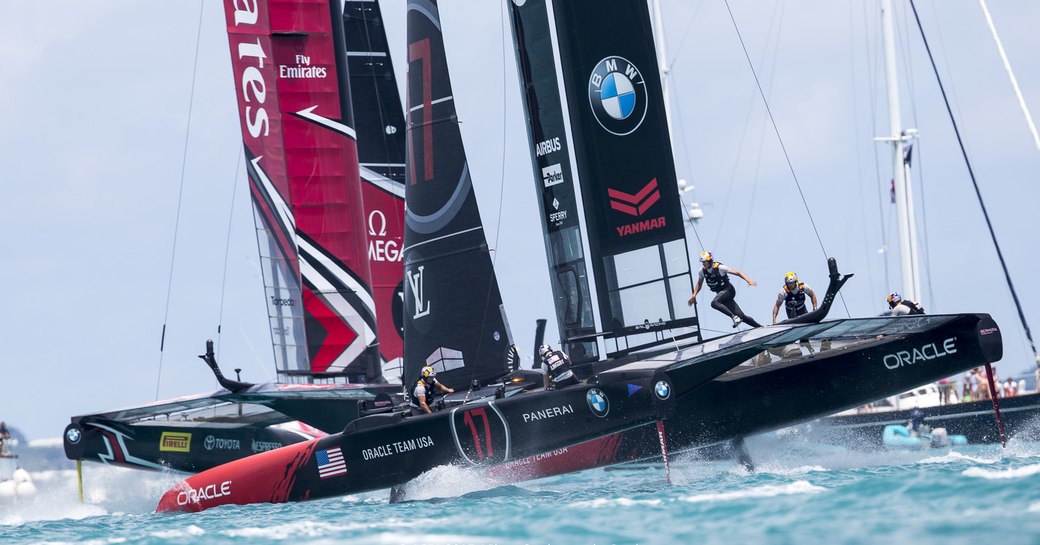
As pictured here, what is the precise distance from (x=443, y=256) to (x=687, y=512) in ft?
19.1

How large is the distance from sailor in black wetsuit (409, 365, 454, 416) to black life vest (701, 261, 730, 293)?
3042 millimetres

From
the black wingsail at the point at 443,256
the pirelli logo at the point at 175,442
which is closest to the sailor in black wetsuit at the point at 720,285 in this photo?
the black wingsail at the point at 443,256

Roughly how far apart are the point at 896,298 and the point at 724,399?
103 inches

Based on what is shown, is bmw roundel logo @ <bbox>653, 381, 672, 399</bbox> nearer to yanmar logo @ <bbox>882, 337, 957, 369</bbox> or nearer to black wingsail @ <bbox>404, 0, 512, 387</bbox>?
yanmar logo @ <bbox>882, 337, 957, 369</bbox>

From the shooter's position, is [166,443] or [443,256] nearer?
[443,256]

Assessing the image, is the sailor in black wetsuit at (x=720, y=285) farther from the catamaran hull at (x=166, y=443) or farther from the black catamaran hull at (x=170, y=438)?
the catamaran hull at (x=166, y=443)

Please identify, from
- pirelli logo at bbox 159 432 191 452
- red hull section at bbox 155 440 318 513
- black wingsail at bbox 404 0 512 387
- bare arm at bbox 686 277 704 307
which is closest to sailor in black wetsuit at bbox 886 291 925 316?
bare arm at bbox 686 277 704 307

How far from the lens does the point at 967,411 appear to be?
20.0 metres

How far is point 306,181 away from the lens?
716 inches

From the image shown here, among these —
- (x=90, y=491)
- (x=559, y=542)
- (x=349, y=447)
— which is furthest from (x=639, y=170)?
(x=90, y=491)

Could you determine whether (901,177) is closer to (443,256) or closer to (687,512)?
(443,256)

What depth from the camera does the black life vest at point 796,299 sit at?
13.3 meters

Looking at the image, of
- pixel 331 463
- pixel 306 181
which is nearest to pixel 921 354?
pixel 331 463

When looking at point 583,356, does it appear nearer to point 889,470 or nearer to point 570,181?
point 570,181
